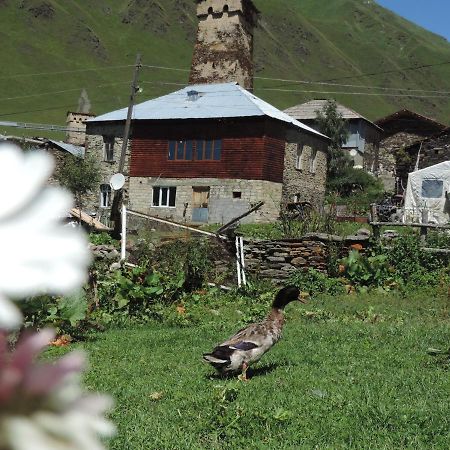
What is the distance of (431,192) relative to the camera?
100 feet

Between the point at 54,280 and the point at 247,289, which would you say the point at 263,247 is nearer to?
the point at 247,289

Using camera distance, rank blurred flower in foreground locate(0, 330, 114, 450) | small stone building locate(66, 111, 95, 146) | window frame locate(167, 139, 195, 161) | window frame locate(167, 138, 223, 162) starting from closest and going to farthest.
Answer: blurred flower in foreground locate(0, 330, 114, 450) < window frame locate(167, 138, 223, 162) < window frame locate(167, 139, 195, 161) < small stone building locate(66, 111, 95, 146)

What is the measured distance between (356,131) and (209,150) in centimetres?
2434

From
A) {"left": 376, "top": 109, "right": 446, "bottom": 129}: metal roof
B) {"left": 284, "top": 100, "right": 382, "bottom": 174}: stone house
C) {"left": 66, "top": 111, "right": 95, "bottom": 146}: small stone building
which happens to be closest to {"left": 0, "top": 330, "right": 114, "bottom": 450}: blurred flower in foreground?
{"left": 66, "top": 111, "right": 95, "bottom": 146}: small stone building

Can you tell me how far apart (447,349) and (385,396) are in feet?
9.56

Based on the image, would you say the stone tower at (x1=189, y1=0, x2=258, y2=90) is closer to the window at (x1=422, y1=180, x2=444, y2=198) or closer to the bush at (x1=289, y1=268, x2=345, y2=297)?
the window at (x1=422, y1=180, x2=444, y2=198)

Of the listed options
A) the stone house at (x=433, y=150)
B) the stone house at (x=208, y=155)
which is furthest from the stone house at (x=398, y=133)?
the stone house at (x=208, y=155)

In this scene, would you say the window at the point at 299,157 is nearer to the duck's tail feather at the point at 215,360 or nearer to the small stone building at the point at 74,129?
the small stone building at the point at 74,129

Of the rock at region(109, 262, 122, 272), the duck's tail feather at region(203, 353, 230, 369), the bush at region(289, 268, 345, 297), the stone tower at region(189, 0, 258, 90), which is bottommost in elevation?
the bush at region(289, 268, 345, 297)

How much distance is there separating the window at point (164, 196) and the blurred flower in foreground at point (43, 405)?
117ft

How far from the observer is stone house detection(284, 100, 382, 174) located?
55.5 metres

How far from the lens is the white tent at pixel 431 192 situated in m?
30.0

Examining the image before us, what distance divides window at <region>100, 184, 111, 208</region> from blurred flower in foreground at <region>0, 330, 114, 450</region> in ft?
126

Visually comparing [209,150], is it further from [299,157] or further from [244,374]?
[244,374]
